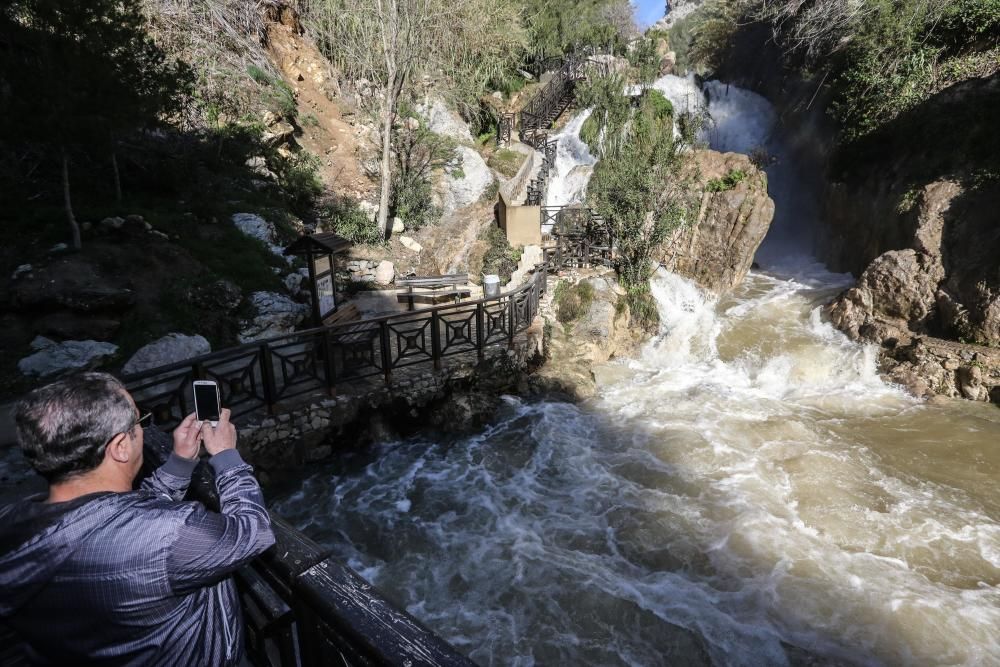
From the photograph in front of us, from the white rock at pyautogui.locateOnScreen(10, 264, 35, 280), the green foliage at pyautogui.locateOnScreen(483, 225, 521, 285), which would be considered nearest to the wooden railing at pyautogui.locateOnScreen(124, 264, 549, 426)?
the white rock at pyautogui.locateOnScreen(10, 264, 35, 280)

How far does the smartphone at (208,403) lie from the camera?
6.33ft

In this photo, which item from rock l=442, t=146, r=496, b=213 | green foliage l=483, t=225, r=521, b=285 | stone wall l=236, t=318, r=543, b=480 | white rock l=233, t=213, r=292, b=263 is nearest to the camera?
stone wall l=236, t=318, r=543, b=480

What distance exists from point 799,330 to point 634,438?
6.34 m

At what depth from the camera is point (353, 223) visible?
1485 cm

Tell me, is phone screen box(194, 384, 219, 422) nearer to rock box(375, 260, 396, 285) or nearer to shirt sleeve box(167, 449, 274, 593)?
shirt sleeve box(167, 449, 274, 593)

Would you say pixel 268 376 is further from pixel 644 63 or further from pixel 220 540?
pixel 644 63

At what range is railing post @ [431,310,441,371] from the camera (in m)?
8.36

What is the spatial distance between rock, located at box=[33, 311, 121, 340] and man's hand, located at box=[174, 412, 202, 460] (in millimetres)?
7695

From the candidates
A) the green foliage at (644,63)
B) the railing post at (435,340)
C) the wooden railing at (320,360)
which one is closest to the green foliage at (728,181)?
the wooden railing at (320,360)

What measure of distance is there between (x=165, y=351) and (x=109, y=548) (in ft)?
25.8

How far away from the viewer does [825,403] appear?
32.4 ft

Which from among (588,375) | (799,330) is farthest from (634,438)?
(799,330)

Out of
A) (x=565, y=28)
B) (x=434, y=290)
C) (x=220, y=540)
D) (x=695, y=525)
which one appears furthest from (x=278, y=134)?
(x=565, y=28)

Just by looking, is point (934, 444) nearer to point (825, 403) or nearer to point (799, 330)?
point (825, 403)
